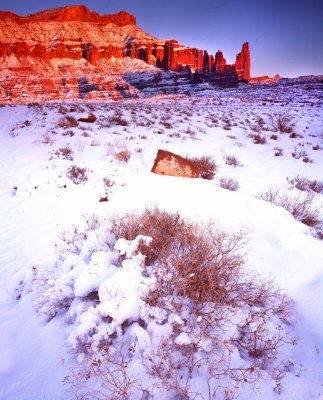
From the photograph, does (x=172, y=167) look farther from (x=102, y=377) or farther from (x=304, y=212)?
(x=102, y=377)

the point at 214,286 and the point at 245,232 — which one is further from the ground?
the point at 214,286

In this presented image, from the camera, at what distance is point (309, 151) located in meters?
9.76

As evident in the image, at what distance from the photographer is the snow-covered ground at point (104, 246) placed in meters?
1.74

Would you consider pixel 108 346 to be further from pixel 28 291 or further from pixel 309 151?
pixel 309 151

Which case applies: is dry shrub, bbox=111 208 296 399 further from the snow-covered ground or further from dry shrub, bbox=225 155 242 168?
dry shrub, bbox=225 155 242 168

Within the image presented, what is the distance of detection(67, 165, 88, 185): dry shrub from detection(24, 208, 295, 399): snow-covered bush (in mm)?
3195

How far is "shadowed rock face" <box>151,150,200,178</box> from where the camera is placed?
5.92 meters

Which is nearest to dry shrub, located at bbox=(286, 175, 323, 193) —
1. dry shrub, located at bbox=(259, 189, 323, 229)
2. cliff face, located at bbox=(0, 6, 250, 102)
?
dry shrub, located at bbox=(259, 189, 323, 229)

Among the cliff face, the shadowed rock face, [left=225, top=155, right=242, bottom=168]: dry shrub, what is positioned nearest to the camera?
the shadowed rock face

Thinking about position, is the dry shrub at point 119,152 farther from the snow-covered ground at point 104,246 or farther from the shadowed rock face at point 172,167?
the shadowed rock face at point 172,167

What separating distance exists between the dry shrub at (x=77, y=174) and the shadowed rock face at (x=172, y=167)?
164cm

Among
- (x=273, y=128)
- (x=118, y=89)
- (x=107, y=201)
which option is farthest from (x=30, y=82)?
(x=107, y=201)

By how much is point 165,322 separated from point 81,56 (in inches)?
5174

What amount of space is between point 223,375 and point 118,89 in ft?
307
